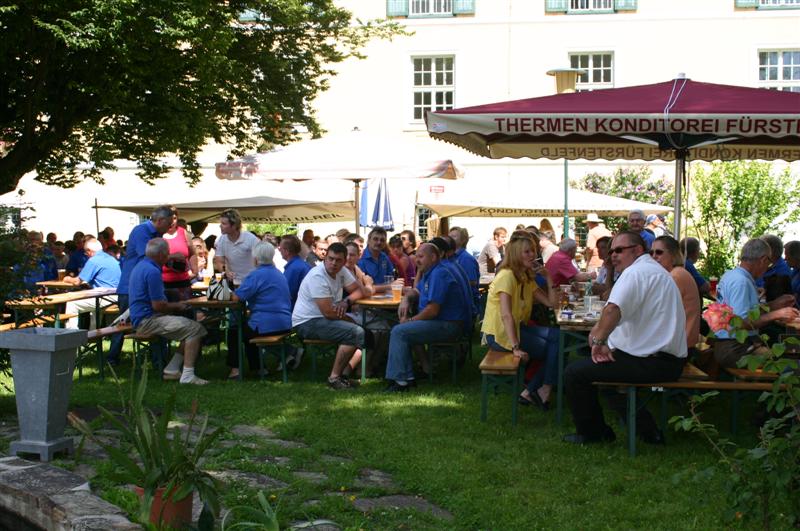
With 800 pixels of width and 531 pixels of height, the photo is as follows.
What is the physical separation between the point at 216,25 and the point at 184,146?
245 cm

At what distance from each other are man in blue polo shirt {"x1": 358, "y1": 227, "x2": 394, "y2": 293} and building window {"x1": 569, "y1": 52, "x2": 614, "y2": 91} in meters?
Answer: 17.2

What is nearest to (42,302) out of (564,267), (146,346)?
(146,346)

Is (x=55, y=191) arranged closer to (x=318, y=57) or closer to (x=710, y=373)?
(x=318, y=57)

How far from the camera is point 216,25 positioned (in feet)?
52.2

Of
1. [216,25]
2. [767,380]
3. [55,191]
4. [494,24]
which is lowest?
[767,380]

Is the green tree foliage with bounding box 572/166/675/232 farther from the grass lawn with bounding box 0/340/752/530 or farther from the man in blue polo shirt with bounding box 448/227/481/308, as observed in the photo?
the grass lawn with bounding box 0/340/752/530

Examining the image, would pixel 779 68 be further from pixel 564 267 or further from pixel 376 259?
pixel 376 259

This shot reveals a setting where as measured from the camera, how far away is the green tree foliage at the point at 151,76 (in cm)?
1426

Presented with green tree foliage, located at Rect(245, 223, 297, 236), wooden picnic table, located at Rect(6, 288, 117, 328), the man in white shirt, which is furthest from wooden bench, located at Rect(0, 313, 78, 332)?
green tree foliage, located at Rect(245, 223, 297, 236)

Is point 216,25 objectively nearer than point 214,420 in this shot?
No

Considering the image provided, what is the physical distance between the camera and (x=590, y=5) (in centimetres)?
2736

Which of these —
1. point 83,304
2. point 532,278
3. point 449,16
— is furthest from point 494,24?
point 532,278

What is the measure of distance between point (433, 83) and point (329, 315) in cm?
1931

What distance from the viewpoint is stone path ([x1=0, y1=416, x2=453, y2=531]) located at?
205 inches
